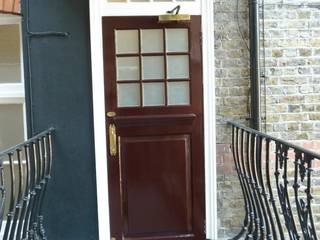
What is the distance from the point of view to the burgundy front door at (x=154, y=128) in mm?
3746

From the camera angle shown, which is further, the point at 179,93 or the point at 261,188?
the point at 179,93

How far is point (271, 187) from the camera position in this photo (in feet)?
10.6

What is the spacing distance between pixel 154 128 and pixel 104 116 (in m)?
0.40

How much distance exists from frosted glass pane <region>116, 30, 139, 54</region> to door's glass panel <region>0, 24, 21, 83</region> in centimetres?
80

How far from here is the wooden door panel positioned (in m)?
3.79

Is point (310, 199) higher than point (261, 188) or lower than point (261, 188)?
higher

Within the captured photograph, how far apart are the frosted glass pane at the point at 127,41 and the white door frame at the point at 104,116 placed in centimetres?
14

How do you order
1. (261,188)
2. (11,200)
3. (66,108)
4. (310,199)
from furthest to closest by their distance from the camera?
(66,108) → (261,188) → (11,200) → (310,199)

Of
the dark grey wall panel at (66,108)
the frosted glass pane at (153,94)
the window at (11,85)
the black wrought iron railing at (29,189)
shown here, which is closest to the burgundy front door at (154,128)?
the frosted glass pane at (153,94)

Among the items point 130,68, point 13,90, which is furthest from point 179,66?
point 13,90

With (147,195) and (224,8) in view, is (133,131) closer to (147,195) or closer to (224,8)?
(147,195)

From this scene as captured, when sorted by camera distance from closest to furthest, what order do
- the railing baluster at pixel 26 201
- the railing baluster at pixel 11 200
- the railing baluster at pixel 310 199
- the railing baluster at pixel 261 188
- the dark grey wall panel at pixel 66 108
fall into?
the railing baluster at pixel 310 199
the railing baluster at pixel 11 200
the railing baluster at pixel 26 201
the railing baluster at pixel 261 188
the dark grey wall panel at pixel 66 108

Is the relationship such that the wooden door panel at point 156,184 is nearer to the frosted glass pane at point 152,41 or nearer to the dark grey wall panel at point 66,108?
the dark grey wall panel at point 66,108

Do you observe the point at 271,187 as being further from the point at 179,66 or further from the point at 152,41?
the point at 152,41
